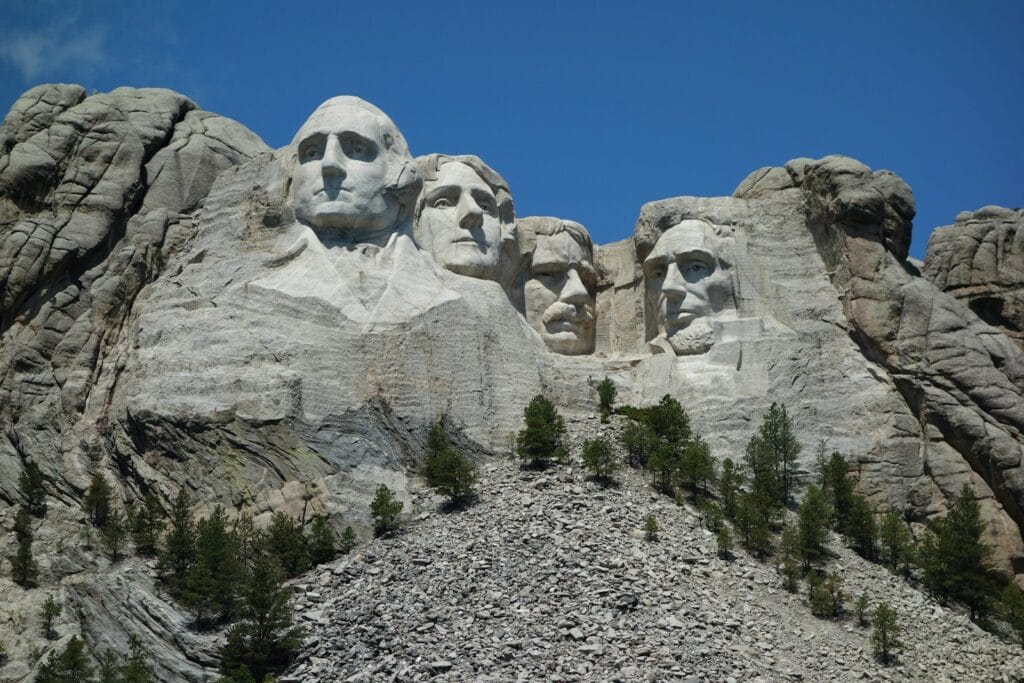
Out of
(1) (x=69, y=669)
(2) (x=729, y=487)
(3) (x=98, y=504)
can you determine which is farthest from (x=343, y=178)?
(1) (x=69, y=669)

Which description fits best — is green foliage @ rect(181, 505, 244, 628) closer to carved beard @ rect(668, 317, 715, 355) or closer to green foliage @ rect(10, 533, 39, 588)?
green foliage @ rect(10, 533, 39, 588)

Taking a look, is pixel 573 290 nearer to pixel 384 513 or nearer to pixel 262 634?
pixel 384 513

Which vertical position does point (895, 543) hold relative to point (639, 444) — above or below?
below

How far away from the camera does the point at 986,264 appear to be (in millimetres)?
41188

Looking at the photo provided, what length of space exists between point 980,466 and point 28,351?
15443mm

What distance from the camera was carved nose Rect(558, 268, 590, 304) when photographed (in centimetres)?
4056

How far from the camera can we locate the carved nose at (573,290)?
40.6m

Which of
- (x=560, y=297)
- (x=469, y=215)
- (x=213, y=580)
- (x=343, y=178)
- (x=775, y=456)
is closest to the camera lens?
(x=213, y=580)

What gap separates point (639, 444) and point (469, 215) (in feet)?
17.6

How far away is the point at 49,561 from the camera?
34250 millimetres

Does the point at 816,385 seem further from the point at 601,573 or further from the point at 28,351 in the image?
the point at 28,351

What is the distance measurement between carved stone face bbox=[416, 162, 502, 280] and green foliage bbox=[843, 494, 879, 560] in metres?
7.65

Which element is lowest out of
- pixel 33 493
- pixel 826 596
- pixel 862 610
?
pixel 862 610

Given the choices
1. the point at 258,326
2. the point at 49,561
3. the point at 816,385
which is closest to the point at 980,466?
the point at 816,385
